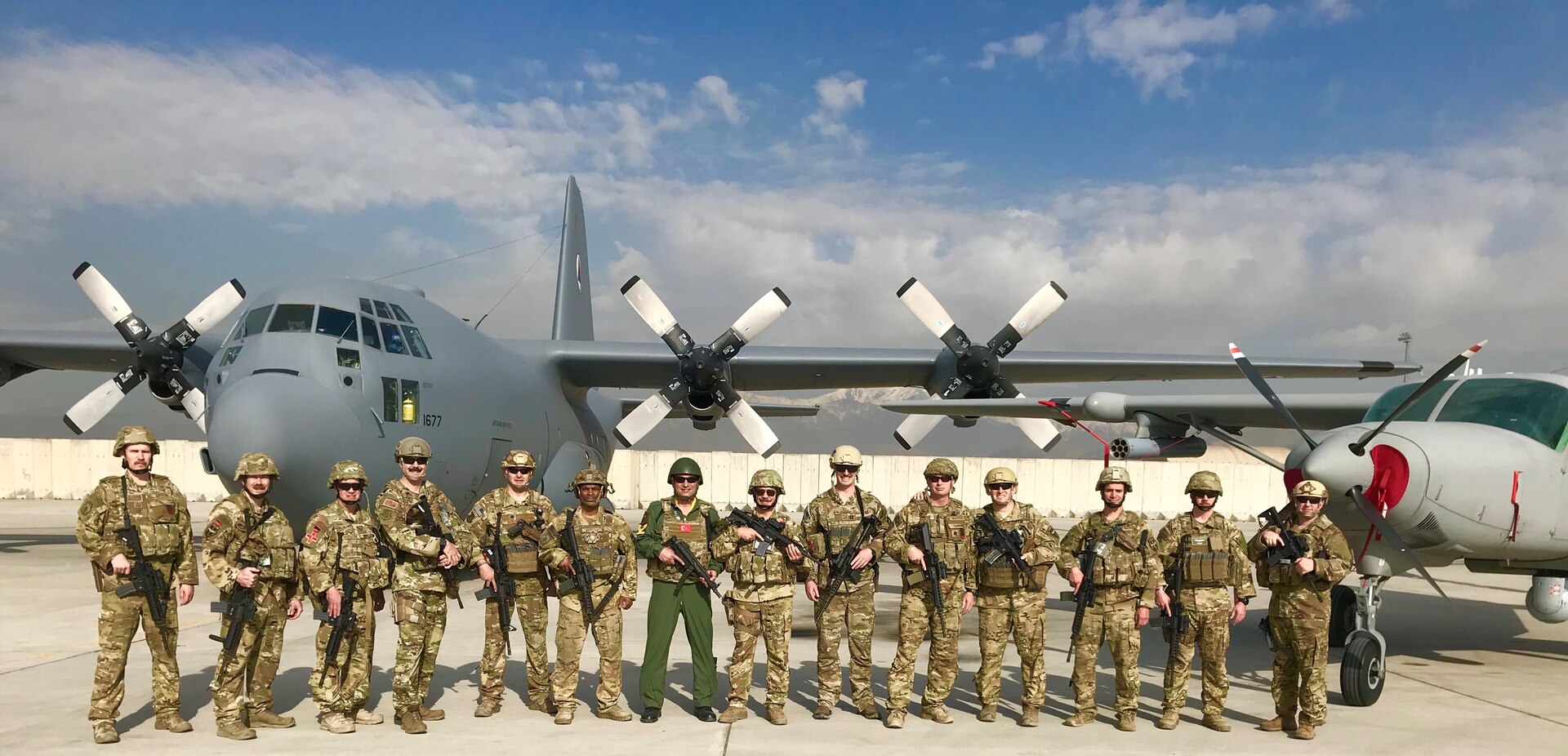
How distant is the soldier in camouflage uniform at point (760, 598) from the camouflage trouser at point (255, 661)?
285 cm

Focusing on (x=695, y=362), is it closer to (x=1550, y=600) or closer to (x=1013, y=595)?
(x=1013, y=595)

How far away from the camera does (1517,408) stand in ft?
28.6

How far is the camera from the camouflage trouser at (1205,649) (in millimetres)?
6805

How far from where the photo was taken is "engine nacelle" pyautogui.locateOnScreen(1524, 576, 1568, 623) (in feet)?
29.7

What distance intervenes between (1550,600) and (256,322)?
1302cm

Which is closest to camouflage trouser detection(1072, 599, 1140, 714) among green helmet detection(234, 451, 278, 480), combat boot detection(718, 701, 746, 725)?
combat boot detection(718, 701, 746, 725)

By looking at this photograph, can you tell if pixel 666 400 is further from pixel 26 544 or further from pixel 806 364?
pixel 26 544

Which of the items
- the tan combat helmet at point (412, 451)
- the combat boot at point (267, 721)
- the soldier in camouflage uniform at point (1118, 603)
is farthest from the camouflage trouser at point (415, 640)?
the soldier in camouflage uniform at point (1118, 603)

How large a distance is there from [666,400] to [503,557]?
27.4ft

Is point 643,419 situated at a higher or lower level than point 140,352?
lower

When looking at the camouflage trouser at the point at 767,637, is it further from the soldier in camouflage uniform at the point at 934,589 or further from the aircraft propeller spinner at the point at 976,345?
the aircraft propeller spinner at the point at 976,345

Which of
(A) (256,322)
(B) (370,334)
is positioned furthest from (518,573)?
(A) (256,322)

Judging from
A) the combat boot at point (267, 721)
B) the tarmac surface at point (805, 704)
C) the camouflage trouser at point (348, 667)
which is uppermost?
the camouflage trouser at point (348, 667)

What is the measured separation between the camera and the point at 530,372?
15.1 meters
